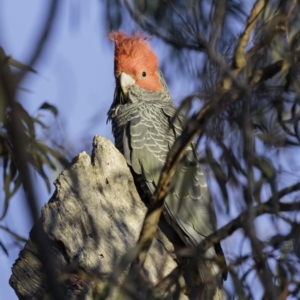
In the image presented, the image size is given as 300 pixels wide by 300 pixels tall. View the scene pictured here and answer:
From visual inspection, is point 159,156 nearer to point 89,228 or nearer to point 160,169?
point 160,169

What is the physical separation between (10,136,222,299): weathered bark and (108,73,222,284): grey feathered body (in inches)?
5.9

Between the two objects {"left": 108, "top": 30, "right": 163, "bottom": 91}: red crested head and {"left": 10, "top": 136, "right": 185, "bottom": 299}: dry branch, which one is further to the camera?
{"left": 108, "top": 30, "right": 163, "bottom": 91}: red crested head

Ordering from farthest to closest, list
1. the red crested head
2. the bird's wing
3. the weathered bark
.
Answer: the red crested head → the bird's wing → the weathered bark

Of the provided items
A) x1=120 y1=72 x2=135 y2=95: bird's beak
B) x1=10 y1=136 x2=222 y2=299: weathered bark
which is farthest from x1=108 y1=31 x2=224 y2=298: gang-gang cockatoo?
x1=10 y1=136 x2=222 y2=299: weathered bark

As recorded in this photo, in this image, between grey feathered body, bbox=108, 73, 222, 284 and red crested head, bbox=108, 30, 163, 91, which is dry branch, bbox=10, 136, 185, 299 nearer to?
grey feathered body, bbox=108, 73, 222, 284

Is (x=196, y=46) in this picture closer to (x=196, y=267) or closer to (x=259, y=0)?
(x=259, y=0)

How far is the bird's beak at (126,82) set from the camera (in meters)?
3.03

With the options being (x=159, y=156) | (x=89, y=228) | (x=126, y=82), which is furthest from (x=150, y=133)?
(x=89, y=228)

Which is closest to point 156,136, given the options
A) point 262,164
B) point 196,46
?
point 196,46

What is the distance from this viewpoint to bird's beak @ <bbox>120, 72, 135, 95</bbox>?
303 centimetres

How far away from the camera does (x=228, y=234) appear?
1.63m

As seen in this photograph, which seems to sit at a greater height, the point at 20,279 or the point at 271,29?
the point at 271,29

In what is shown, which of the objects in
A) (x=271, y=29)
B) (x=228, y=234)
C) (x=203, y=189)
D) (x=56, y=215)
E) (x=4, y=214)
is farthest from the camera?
(x=4, y=214)

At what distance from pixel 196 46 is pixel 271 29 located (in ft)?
1.71
